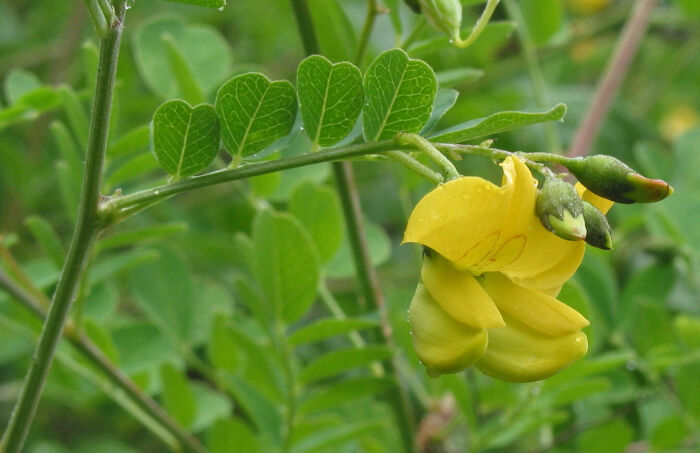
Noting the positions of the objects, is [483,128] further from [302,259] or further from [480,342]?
[302,259]

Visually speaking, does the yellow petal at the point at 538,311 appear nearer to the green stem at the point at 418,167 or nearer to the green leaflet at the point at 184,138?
the green stem at the point at 418,167

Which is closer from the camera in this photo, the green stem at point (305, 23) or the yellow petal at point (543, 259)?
the yellow petal at point (543, 259)

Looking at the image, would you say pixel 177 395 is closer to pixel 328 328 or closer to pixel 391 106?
pixel 328 328

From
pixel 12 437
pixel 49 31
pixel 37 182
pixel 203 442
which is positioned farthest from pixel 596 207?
pixel 49 31

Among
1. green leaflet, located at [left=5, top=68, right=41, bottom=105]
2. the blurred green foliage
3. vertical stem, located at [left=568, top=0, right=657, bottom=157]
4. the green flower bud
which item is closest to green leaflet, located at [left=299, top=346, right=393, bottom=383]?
the blurred green foliage

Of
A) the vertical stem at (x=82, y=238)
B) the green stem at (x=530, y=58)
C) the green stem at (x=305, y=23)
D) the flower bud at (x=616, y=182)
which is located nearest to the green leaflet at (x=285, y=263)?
the green stem at (x=305, y=23)
